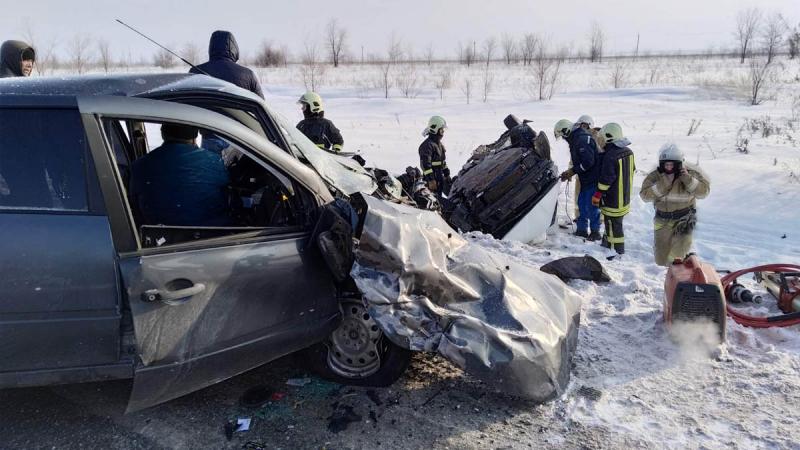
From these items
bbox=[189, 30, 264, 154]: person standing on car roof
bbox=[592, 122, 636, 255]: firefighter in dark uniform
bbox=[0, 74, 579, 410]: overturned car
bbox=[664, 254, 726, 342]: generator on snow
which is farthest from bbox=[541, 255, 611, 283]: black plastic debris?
bbox=[189, 30, 264, 154]: person standing on car roof

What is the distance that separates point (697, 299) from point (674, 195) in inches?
136

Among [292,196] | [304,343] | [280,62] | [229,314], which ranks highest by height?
[280,62]

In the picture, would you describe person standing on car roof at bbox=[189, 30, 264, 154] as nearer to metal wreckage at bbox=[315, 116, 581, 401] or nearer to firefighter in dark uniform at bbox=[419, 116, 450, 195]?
metal wreckage at bbox=[315, 116, 581, 401]

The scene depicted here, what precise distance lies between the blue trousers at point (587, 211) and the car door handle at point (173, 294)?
22.2 feet

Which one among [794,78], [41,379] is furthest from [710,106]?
[41,379]

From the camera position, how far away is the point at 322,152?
4.04m

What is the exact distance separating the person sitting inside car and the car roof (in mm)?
233

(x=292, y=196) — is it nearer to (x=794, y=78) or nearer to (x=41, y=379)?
(x=41, y=379)

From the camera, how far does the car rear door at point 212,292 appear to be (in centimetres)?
260

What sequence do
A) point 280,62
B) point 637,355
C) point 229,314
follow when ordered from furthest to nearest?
point 280,62 → point 637,355 → point 229,314

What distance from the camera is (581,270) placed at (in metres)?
5.11

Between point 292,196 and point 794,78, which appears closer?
point 292,196

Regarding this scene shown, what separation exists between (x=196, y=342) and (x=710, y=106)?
24.1 meters

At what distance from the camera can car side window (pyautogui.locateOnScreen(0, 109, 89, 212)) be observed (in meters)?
2.56
